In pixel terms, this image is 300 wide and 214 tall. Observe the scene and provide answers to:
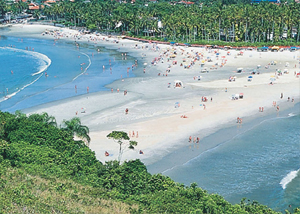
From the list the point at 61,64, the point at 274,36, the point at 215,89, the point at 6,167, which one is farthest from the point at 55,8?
the point at 6,167

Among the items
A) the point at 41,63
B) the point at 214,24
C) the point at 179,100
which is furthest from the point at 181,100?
the point at 214,24

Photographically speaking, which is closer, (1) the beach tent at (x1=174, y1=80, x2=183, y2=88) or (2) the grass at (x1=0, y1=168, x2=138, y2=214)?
(2) the grass at (x1=0, y1=168, x2=138, y2=214)

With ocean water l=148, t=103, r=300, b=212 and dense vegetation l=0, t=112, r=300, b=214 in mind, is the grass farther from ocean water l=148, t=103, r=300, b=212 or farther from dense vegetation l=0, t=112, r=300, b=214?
ocean water l=148, t=103, r=300, b=212

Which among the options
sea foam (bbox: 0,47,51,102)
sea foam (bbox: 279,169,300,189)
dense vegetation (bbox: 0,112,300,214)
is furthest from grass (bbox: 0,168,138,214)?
sea foam (bbox: 0,47,51,102)

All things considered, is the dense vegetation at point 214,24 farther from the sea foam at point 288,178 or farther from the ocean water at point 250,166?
the sea foam at point 288,178

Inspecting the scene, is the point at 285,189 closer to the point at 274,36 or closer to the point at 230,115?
the point at 230,115

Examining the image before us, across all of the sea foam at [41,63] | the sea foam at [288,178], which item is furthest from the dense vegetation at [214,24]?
the sea foam at [288,178]

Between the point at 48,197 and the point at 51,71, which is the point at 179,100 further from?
the point at 48,197
